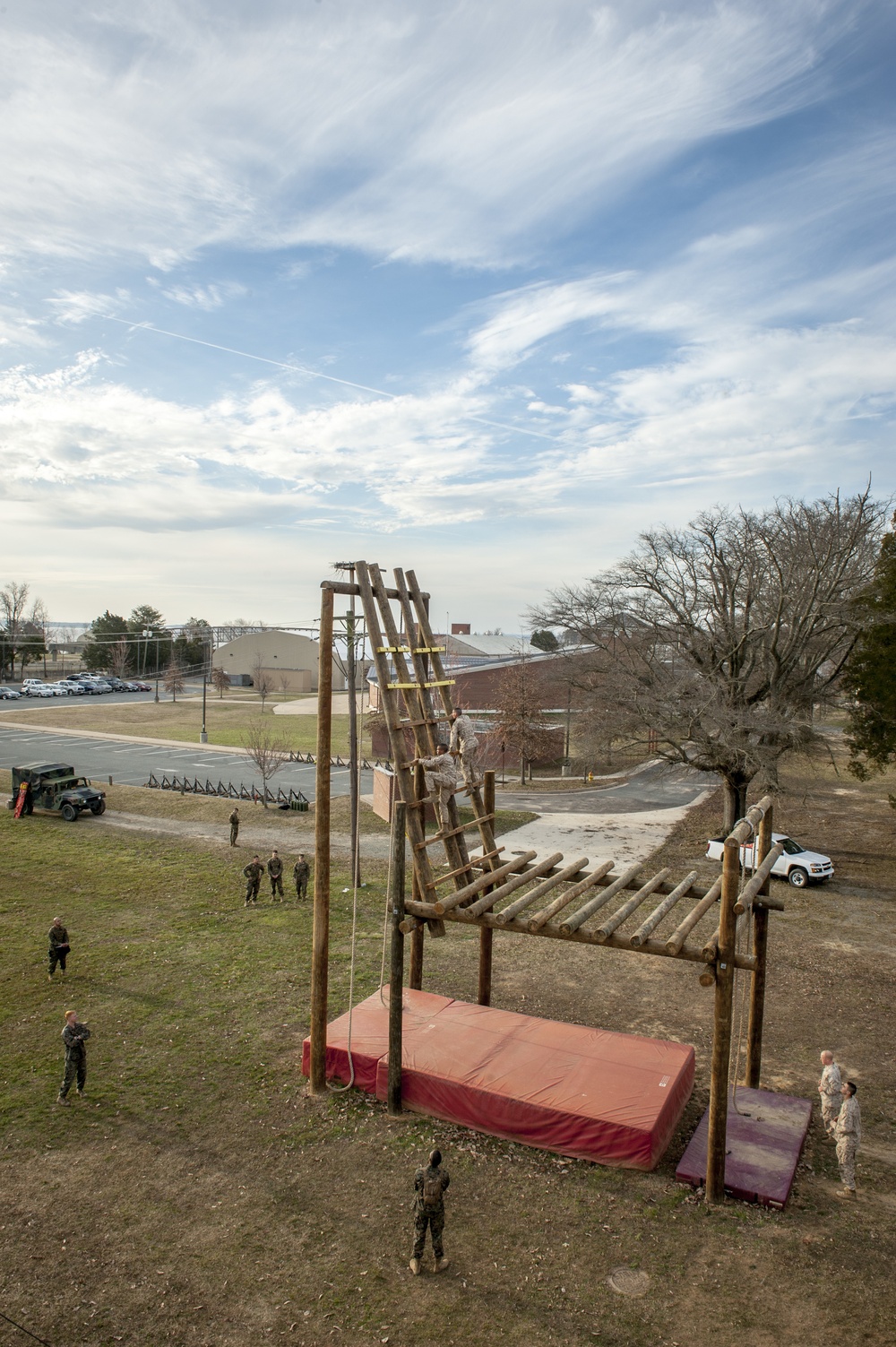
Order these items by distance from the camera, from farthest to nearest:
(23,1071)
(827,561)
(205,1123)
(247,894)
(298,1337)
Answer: (827,561)
(247,894)
(23,1071)
(205,1123)
(298,1337)

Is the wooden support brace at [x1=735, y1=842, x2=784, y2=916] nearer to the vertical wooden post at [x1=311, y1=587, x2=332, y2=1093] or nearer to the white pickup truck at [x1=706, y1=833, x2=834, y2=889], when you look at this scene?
the vertical wooden post at [x1=311, y1=587, x2=332, y2=1093]

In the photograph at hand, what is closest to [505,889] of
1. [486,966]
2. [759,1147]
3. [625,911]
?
[625,911]

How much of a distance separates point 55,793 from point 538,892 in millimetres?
24578

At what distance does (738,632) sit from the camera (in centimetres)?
2572

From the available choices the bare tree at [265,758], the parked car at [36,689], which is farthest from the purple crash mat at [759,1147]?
the parked car at [36,689]

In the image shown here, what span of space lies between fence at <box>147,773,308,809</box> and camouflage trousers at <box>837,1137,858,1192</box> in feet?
79.5

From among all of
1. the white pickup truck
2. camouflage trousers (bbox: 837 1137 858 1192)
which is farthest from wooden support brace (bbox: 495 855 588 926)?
the white pickup truck

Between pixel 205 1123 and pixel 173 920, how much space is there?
887 centimetres

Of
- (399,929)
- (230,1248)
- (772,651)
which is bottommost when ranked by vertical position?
(230,1248)

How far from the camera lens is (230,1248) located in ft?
28.1

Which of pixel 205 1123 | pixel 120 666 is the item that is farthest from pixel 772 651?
pixel 120 666

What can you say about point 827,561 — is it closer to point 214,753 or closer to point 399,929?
point 399,929

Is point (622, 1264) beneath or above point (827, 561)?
beneath

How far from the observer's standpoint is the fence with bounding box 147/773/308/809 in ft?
106
